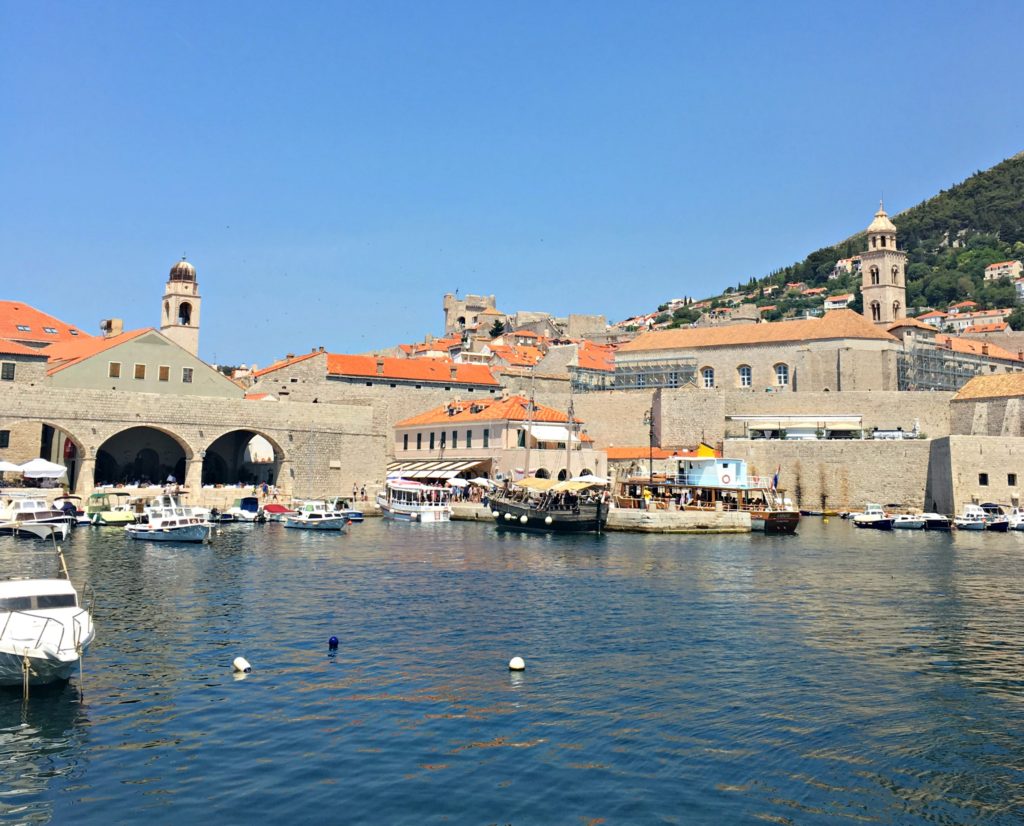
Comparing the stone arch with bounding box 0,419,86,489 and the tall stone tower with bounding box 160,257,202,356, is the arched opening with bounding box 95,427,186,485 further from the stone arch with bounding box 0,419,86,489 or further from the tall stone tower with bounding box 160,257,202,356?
the tall stone tower with bounding box 160,257,202,356

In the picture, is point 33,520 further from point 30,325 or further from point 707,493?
point 707,493

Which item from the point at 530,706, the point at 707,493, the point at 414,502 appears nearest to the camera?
the point at 530,706

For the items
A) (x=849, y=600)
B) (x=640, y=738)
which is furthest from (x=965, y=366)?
(x=640, y=738)

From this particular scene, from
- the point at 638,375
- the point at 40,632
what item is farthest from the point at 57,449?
the point at 638,375

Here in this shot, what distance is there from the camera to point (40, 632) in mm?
12156

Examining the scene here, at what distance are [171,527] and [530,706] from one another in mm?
24168

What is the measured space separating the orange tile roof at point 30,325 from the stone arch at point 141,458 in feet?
26.5

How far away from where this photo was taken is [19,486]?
4062 cm

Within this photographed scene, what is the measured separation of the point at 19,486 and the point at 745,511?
31914mm

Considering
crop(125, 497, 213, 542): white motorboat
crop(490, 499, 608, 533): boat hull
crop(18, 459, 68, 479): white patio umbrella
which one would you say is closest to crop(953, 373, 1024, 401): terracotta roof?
crop(490, 499, 608, 533): boat hull

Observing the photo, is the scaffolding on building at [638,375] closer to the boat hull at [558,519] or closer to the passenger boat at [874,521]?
the passenger boat at [874,521]

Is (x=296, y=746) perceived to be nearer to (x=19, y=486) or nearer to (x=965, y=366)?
(x=19, y=486)

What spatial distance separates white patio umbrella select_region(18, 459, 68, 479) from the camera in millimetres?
38719

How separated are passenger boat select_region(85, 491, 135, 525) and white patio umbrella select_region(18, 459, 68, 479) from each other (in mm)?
1825
